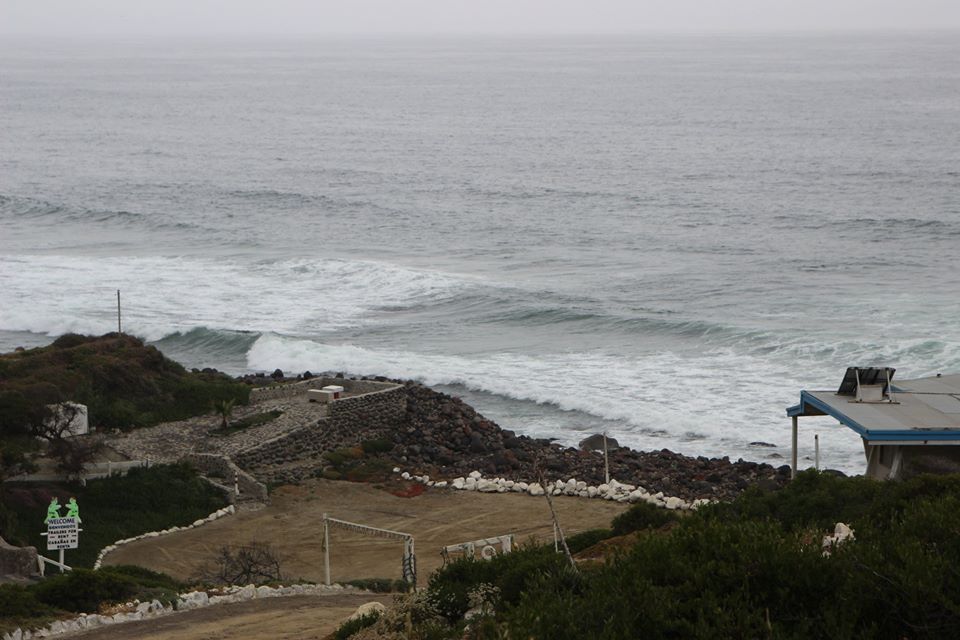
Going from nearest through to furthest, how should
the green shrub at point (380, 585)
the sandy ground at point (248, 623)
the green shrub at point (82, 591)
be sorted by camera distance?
the sandy ground at point (248, 623)
the green shrub at point (82, 591)
the green shrub at point (380, 585)

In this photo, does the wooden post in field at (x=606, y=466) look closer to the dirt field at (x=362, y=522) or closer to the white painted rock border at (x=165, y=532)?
the dirt field at (x=362, y=522)

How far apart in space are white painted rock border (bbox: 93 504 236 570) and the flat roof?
1142 centimetres

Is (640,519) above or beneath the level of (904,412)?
beneath

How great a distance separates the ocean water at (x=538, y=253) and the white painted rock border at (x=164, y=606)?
16.1 metres

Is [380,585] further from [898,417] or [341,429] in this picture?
[341,429]

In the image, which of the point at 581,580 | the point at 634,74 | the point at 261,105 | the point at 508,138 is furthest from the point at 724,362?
the point at 634,74

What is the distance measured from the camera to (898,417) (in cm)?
1622

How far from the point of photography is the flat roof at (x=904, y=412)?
1551 centimetres

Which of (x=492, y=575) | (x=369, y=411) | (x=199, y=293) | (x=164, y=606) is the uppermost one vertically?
(x=492, y=575)

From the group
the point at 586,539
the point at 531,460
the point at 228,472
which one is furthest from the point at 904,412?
the point at 228,472

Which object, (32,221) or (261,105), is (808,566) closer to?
(32,221)

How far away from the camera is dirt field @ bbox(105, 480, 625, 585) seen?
21.5 m

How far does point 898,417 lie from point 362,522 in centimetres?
1149

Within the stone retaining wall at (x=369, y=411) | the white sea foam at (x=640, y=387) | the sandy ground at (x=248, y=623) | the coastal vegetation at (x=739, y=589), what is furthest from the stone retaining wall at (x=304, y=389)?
the coastal vegetation at (x=739, y=589)
